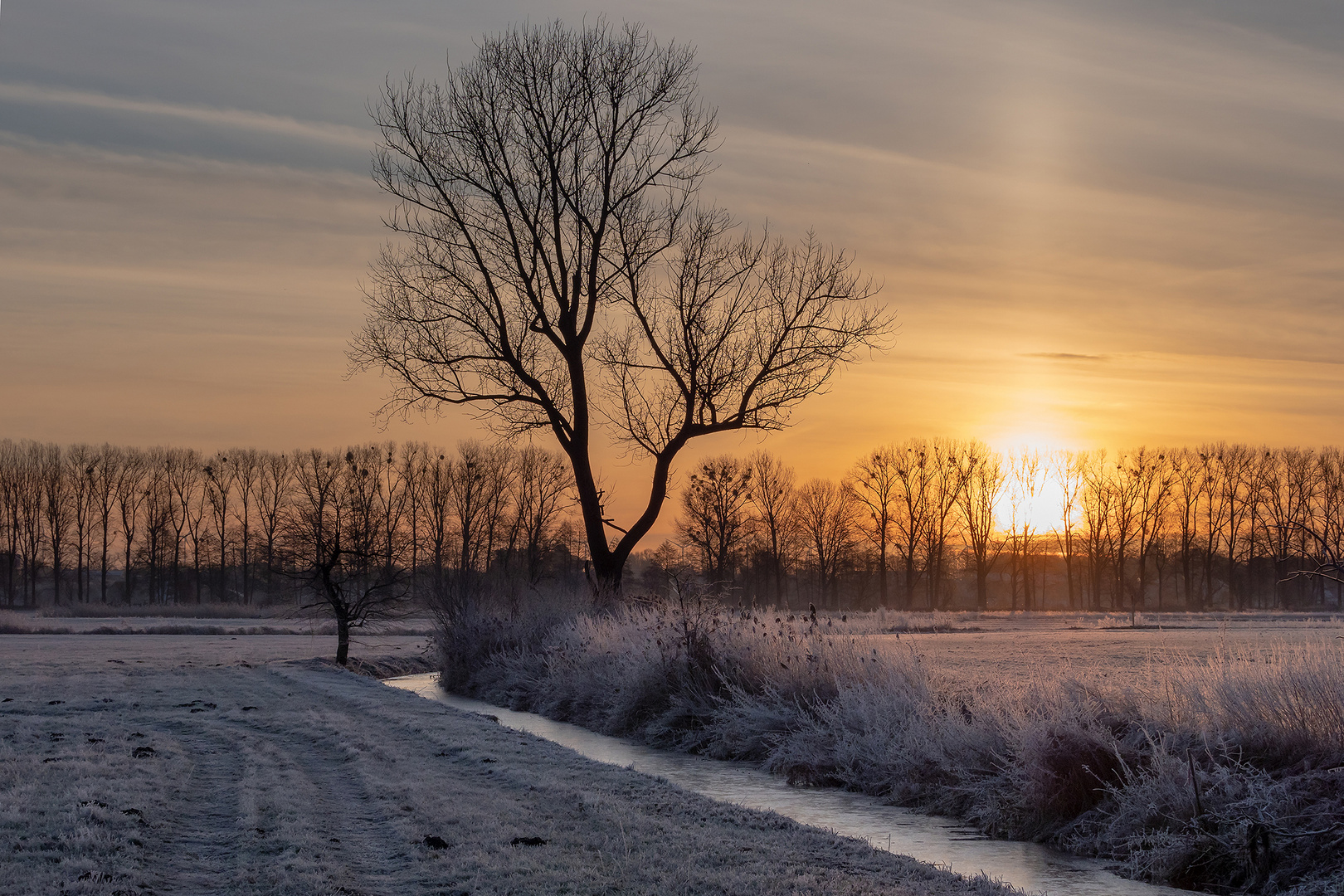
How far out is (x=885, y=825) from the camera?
29.8 ft

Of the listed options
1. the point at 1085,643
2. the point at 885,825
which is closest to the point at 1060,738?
the point at 885,825

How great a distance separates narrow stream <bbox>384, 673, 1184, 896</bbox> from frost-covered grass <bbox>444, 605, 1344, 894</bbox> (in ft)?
0.95

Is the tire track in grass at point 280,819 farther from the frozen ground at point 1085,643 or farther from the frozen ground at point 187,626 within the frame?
the frozen ground at point 187,626

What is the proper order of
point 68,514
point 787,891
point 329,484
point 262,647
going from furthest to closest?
point 68,514 → point 329,484 → point 262,647 → point 787,891

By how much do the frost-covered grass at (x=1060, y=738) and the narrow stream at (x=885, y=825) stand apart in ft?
0.95

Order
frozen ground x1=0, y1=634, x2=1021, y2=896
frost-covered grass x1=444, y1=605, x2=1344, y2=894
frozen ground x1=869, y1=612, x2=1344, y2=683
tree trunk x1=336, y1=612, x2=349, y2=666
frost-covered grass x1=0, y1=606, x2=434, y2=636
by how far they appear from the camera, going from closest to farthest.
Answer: frozen ground x1=0, y1=634, x2=1021, y2=896 → frost-covered grass x1=444, y1=605, x2=1344, y2=894 → frozen ground x1=869, y1=612, x2=1344, y2=683 → tree trunk x1=336, y1=612, x2=349, y2=666 → frost-covered grass x1=0, y1=606, x2=434, y2=636

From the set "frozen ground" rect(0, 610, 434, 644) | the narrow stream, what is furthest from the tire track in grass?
"frozen ground" rect(0, 610, 434, 644)

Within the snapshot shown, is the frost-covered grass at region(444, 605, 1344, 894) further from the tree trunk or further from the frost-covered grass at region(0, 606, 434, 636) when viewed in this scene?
the frost-covered grass at region(0, 606, 434, 636)

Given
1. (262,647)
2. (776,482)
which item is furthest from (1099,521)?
(262,647)

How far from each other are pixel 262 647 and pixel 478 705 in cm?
1941

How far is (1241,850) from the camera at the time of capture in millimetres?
7062

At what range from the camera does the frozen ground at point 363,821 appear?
20.7 ft

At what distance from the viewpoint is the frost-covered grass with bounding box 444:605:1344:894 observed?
7.21 metres

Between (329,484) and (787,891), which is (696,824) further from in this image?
(329,484)
